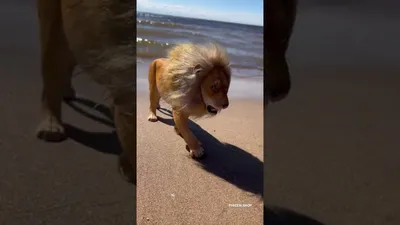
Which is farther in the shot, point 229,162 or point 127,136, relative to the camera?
point 229,162

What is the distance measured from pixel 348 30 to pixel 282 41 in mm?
103

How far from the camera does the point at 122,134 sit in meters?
0.66

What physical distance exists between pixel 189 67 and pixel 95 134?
200 millimetres

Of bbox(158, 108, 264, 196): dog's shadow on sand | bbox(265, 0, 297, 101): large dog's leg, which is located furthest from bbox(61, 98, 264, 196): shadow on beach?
bbox(265, 0, 297, 101): large dog's leg

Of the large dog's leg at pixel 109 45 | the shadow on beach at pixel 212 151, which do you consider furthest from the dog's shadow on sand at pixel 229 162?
the large dog's leg at pixel 109 45

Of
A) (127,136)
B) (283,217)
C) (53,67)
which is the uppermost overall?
(53,67)

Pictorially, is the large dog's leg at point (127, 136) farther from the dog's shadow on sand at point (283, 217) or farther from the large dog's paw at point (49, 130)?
the dog's shadow on sand at point (283, 217)

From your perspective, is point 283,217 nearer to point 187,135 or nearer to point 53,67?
point 187,135

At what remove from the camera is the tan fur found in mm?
620

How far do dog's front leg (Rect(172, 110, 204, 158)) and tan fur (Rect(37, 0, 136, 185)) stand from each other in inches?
4.6

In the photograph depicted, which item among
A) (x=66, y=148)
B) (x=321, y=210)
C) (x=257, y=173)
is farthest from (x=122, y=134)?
(x=321, y=210)

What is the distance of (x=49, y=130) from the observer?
0.65 meters

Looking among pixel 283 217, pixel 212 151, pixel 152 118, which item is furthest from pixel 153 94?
pixel 283 217

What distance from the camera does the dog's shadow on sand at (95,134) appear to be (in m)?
0.65
